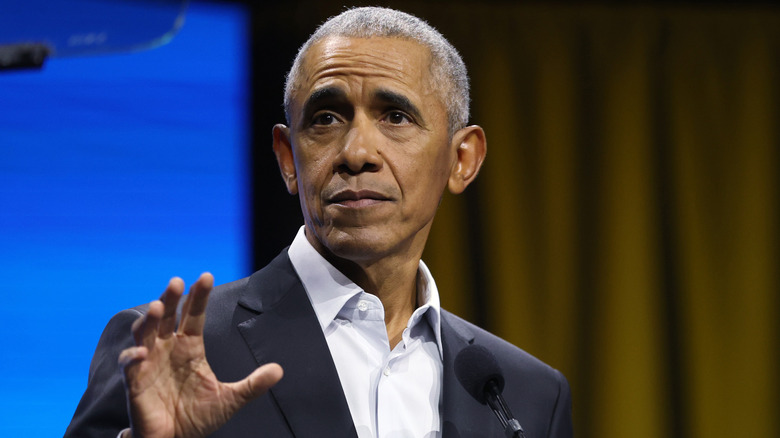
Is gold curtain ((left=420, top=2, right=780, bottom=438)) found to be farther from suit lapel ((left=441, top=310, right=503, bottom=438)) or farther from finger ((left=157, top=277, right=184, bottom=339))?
finger ((left=157, top=277, right=184, bottom=339))

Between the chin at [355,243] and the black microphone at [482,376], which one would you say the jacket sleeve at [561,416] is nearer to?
the black microphone at [482,376]

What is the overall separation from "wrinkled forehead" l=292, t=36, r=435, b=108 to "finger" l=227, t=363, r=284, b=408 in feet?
2.24

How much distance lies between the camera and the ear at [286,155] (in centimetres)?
189

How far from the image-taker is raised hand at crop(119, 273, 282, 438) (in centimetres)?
123

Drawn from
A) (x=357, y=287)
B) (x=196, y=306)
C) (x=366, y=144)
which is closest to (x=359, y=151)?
(x=366, y=144)

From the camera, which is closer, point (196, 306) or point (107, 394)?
point (196, 306)

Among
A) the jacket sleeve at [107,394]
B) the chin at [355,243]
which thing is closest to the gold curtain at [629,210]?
the chin at [355,243]

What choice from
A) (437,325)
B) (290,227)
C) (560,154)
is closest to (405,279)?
(437,325)

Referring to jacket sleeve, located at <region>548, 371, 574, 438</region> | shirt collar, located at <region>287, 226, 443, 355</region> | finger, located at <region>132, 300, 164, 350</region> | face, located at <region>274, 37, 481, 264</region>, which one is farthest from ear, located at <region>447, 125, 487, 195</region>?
finger, located at <region>132, 300, 164, 350</region>

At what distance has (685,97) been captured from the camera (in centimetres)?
326

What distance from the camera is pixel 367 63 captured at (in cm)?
174

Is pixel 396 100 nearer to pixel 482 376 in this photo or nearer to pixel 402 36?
pixel 402 36

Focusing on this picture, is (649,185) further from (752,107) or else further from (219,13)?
(219,13)

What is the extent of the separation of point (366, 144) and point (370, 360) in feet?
1.41
